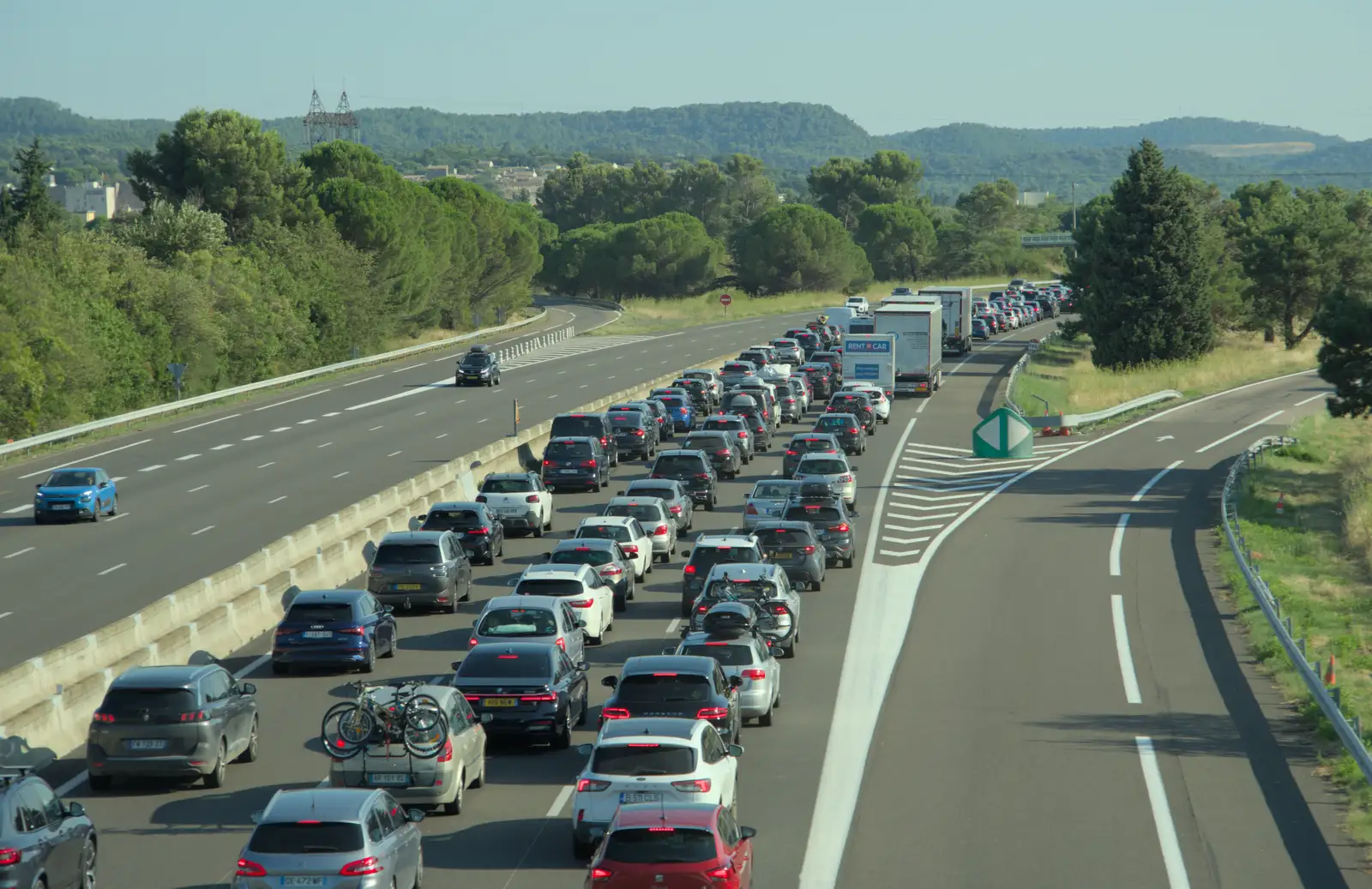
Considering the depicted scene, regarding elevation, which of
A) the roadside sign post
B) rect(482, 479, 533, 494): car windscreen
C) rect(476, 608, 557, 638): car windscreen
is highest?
the roadside sign post

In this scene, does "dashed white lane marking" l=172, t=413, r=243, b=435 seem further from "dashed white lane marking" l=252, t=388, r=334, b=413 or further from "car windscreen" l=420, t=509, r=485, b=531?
"car windscreen" l=420, t=509, r=485, b=531

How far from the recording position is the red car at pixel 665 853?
1405 cm

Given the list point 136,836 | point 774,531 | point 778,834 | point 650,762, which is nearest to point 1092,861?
point 778,834

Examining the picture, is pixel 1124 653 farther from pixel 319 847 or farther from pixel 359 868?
pixel 319 847

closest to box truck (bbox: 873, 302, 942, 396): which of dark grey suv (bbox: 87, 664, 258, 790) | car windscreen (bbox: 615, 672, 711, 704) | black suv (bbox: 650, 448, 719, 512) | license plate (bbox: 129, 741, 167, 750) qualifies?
black suv (bbox: 650, 448, 719, 512)

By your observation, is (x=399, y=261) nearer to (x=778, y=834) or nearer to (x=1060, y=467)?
(x=1060, y=467)

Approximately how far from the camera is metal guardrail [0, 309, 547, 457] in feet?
180

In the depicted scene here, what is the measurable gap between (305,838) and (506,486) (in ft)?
87.5

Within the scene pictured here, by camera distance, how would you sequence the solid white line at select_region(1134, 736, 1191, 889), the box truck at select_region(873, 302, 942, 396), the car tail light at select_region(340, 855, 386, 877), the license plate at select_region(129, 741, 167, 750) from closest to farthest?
the car tail light at select_region(340, 855, 386, 877) < the solid white line at select_region(1134, 736, 1191, 889) < the license plate at select_region(129, 741, 167, 750) < the box truck at select_region(873, 302, 942, 396)

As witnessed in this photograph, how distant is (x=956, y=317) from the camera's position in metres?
101

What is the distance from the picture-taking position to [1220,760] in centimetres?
2194

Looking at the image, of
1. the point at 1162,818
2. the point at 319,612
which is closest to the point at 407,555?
the point at 319,612

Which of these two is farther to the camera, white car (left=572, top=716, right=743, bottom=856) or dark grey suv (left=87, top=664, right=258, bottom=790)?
dark grey suv (left=87, top=664, right=258, bottom=790)

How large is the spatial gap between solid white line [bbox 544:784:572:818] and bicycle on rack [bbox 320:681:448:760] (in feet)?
5.14
